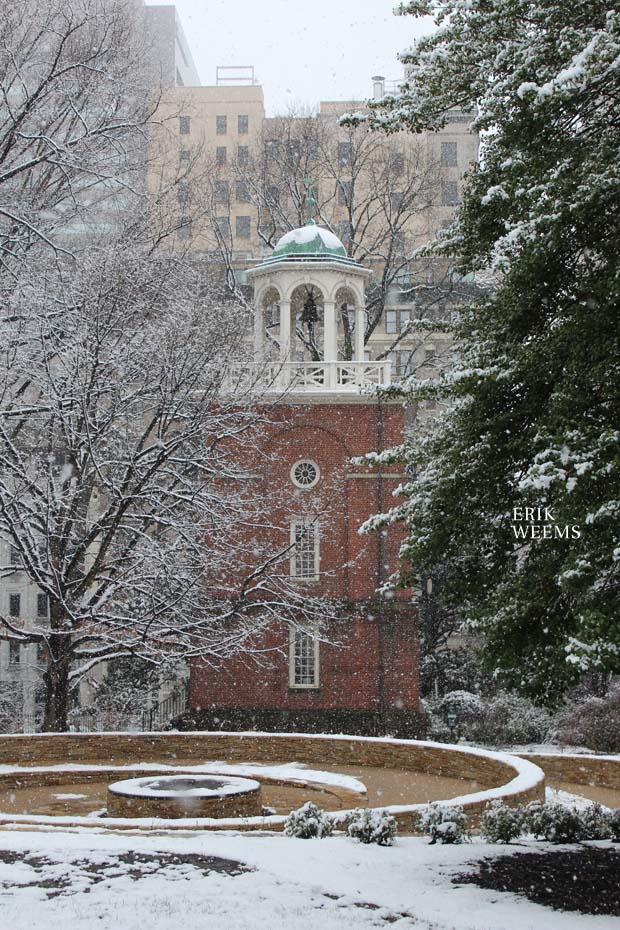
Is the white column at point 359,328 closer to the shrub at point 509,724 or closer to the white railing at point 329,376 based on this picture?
the white railing at point 329,376

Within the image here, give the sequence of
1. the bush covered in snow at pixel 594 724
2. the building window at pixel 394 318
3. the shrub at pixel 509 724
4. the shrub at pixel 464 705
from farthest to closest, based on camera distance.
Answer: the building window at pixel 394 318, the shrub at pixel 464 705, the shrub at pixel 509 724, the bush covered in snow at pixel 594 724

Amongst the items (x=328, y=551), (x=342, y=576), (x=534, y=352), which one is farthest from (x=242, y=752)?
(x=534, y=352)

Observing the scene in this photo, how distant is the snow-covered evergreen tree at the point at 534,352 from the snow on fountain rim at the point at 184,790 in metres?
5.43

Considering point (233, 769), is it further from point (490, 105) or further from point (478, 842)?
point (490, 105)

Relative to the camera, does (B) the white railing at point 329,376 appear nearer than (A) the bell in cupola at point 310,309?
Yes

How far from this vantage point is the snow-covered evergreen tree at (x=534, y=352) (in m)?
8.71

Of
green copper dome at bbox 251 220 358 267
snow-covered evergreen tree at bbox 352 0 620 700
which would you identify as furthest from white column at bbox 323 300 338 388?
snow-covered evergreen tree at bbox 352 0 620 700

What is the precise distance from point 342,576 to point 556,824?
17.3 meters

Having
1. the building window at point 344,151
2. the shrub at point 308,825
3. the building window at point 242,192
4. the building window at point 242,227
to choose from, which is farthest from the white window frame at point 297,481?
the building window at point 242,227

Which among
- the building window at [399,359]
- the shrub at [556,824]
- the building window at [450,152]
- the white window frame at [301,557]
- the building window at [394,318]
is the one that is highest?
the building window at [450,152]

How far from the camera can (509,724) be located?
1211 inches

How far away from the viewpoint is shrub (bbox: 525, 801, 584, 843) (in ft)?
37.5

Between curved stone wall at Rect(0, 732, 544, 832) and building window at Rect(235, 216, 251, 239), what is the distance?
51.0 metres

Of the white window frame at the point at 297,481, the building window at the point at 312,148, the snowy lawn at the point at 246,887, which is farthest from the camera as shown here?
the building window at the point at 312,148
